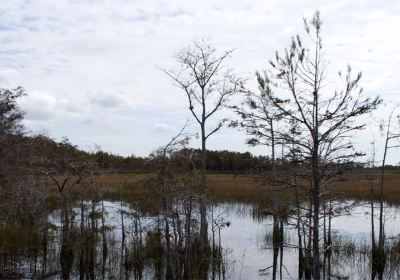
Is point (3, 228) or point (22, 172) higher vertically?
point (22, 172)

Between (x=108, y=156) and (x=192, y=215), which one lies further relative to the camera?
(x=108, y=156)

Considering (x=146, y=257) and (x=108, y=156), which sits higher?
(x=108, y=156)

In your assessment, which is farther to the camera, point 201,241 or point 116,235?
point 116,235

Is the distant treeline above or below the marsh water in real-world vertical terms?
Result: above

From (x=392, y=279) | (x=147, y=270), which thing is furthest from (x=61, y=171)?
(x=392, y=279)

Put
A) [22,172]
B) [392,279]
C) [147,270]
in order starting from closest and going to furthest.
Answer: [392,279] < [147,270] < [22,172]

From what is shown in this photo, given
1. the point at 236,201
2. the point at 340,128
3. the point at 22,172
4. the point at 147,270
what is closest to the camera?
the point at 340,128

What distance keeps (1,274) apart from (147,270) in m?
5.01

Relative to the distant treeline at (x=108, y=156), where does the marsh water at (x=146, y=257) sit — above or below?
below

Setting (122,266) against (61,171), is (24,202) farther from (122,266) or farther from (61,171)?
(122,266)

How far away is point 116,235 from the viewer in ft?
80.9

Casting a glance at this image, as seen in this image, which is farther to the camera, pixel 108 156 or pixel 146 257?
pixel 108 156

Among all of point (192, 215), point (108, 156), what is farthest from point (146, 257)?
point (108, 156)

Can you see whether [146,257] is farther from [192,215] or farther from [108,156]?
[108,156]
